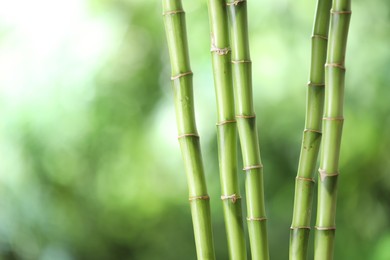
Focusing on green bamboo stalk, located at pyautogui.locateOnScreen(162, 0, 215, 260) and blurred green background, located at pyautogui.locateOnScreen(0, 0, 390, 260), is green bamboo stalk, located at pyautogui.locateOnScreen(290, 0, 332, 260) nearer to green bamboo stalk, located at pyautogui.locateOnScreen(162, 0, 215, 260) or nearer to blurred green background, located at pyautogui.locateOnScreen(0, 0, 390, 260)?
green bamboo stalk, located at pyautogui.locateOnScreen(162, 0, 215, 260)

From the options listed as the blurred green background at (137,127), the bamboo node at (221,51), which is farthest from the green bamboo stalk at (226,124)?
the blurred green background at (137,127)

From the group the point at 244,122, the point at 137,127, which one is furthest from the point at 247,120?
the point at 137,127

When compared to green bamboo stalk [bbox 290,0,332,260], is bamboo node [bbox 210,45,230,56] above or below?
above

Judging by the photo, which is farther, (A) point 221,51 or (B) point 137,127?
(B) point 137,127

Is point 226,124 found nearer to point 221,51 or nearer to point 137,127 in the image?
point 221,51

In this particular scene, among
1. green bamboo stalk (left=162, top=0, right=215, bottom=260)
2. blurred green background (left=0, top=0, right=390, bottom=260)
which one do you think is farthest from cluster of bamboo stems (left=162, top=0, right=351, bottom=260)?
blurred green background (left=0, top=0, right=390, bottom=260)

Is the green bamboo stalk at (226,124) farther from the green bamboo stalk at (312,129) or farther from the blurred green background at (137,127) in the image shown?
the blurred green background at (137,127)

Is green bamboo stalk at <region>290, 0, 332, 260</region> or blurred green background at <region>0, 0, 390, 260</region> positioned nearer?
green bamboo stalk at <region>290, 0, 332, 260</region>
